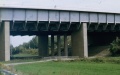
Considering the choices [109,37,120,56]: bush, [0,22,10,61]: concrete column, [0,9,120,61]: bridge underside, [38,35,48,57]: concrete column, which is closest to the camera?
[0,22,10,61]: concrete column

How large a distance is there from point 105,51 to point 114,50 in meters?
8.26

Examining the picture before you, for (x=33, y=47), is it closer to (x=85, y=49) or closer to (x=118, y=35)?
(x=118, y=35)

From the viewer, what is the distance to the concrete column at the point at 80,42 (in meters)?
71.9

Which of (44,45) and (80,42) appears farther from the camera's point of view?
(44,45)

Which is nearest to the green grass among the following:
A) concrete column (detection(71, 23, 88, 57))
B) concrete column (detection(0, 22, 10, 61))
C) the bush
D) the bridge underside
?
concrete column (detection(0, 22, 10, 61))

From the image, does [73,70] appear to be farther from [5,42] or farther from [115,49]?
[115,49]

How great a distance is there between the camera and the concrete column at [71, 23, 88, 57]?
7188cm

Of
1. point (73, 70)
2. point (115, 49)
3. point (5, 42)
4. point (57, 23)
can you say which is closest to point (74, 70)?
point (73, 70)

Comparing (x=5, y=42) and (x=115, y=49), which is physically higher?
(x=5, y=42)

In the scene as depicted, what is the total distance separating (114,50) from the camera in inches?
2958

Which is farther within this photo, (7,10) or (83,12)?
(83,12)

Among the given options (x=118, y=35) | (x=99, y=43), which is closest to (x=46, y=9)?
(x=118, y=35)

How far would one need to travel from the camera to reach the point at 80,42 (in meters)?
73.6

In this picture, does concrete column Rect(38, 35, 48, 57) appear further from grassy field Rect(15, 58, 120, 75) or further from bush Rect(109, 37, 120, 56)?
grassy field Rect(15, 58, 120, 75)
